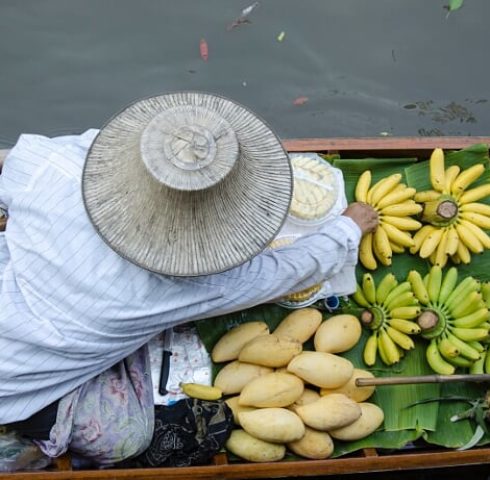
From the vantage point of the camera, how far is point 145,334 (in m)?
2.72

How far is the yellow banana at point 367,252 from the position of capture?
3.47 meters

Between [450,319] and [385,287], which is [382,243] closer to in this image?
[385,287]

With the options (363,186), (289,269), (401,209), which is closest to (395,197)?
(401,209)

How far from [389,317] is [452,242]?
488 millimetres

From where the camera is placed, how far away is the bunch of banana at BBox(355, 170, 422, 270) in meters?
3.45

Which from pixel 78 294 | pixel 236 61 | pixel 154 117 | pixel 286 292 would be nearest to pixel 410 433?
pixel 286 292

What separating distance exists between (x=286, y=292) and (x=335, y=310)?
0.52m

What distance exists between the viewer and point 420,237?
3549mm

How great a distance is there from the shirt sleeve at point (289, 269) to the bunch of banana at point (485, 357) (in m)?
0.69

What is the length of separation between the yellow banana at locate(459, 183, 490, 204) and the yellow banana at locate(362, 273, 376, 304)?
25.0 inches

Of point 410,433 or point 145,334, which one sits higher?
point 145,334

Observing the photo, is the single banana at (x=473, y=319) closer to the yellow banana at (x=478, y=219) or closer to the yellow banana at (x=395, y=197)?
the yellow banana at (x=478, y=219)

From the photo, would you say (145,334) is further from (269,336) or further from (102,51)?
(102,51)

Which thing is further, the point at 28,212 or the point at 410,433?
the point at 410,433
